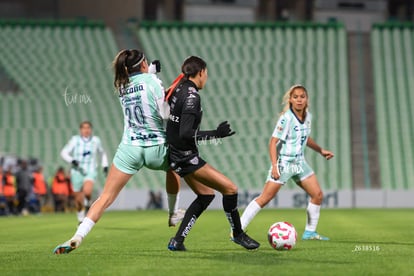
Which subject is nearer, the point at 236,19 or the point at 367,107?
the point at 367,107

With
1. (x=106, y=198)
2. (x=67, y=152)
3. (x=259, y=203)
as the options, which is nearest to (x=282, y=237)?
(x=259, y=203)

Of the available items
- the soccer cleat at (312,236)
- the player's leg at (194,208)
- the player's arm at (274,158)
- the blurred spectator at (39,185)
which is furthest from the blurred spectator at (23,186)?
the player's leg at (194,208)

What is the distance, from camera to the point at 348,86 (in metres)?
34.7

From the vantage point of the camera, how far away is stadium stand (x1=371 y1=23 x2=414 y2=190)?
102 ft

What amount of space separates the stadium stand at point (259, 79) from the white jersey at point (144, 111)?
20.2 metres

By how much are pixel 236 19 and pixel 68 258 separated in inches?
1162

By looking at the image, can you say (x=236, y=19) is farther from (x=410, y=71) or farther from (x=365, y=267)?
(x=365, y=267)

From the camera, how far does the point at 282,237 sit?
34.1 ft

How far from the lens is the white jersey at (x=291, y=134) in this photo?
1255 cm

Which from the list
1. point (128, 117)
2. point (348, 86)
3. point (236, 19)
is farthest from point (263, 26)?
point (128, 117)

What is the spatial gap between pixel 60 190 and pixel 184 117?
19171 mm

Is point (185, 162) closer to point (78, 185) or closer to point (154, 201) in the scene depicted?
point (78, 185)

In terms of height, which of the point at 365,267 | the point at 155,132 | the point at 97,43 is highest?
the point at 97,43

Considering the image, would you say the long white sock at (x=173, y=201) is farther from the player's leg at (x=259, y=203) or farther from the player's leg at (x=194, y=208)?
the player's leg at (x=259, y=203)
